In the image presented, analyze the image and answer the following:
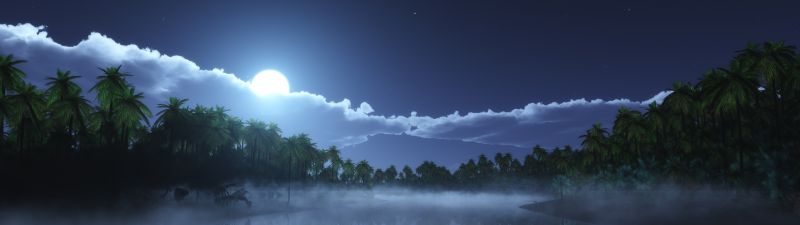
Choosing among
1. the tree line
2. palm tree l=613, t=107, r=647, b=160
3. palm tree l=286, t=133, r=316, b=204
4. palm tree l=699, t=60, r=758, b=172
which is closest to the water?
the tree line

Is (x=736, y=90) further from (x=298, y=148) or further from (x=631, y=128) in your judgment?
(x=298, y=148)

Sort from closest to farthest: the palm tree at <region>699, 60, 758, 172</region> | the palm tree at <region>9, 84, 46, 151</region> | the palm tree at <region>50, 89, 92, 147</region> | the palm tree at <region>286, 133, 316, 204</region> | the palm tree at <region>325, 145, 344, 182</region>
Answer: the palm tree at <region>699, 60, 758, 172</region> → the palm tree at <region>9, 84, 46, 151</region> → the palm tree at <region>50, 89, 92, 147</region> → the palm tree at <region>286, 133, 316, 204</region> → the palm tree at <region>325, 145, 344, 182</region>

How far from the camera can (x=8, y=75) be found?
57.7 meters

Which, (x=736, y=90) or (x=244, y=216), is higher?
(x=736, y=90)

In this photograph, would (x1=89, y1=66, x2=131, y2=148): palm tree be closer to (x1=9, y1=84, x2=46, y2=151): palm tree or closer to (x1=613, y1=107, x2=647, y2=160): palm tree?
(x1=9, y1=84, x2=46, y2=151): palm tree

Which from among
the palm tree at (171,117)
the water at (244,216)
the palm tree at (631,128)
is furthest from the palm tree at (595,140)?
the palm tree at (171,117)

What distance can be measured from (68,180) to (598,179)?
82.1 meters

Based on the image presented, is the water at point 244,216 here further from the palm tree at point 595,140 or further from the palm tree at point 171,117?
the palm tree at point 595,140

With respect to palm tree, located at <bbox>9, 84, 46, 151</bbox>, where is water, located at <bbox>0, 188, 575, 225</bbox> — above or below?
below

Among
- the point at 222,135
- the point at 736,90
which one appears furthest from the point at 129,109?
the point at 736,90

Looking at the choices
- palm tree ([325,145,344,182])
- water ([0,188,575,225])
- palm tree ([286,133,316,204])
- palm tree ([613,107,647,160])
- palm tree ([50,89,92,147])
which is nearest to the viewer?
water ([0,188,575,225])

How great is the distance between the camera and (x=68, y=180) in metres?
53.2

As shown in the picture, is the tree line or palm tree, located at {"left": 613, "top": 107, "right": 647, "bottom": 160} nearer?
A: the tree line

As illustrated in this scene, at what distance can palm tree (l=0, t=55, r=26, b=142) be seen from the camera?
57156 millimetres
